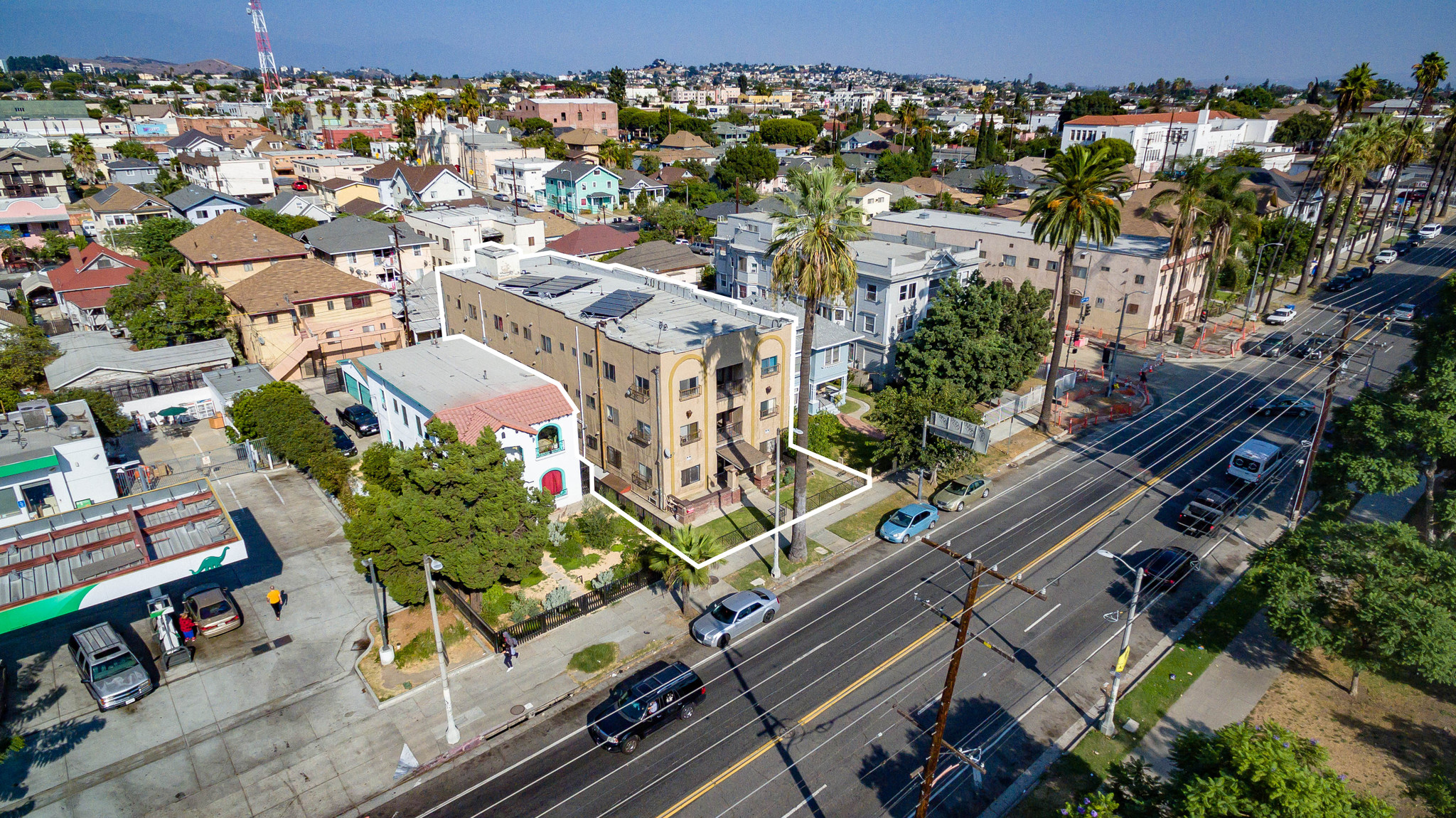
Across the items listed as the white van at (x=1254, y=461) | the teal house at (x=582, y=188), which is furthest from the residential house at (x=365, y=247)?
the white van at (x=1254, y=461)

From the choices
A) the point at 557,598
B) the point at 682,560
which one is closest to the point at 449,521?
the point at 557,598

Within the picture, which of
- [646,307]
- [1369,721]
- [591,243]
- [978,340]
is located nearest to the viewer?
[1369,721]

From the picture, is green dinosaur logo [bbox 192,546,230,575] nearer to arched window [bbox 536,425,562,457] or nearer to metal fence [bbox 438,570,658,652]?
metal fence [bbox 438,570,658,652]

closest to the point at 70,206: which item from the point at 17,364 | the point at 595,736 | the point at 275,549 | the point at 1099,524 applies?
the point at 17,364

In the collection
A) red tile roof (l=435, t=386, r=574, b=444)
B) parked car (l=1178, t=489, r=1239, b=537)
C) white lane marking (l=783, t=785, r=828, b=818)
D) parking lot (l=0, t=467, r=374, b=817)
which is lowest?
parking lot (l=0, t=467, r=374, b=817)

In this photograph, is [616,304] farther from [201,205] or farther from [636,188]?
[636,188]

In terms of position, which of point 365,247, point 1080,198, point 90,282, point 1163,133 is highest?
point 1163,133

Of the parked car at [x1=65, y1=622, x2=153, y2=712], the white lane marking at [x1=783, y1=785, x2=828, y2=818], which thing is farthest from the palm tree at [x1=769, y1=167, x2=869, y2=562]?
the parked car at [x1=65, y1=622, x2=153, y2=712]

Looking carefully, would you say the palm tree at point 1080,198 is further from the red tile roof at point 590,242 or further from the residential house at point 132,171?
the residential house at point 132,171
